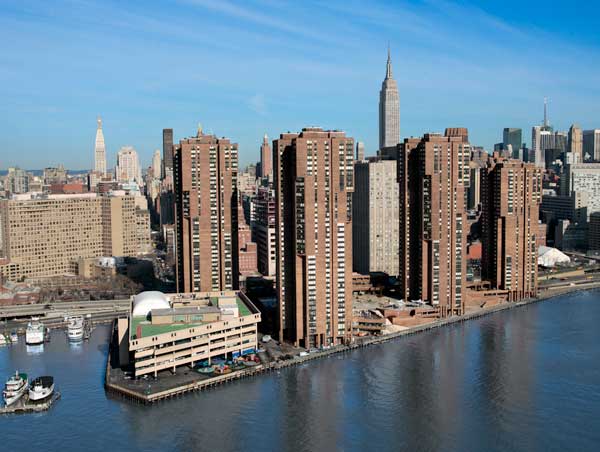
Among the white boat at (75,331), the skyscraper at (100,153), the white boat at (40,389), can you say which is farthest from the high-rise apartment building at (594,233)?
the skyscraper at (100,153)

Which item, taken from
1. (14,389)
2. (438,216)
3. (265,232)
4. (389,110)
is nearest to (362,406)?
(14,389)

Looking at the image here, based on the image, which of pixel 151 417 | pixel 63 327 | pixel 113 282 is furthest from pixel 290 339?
pixel 113 282

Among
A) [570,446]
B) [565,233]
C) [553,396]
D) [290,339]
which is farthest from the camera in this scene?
[565,233]

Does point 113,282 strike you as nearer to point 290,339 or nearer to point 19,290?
point 19,290

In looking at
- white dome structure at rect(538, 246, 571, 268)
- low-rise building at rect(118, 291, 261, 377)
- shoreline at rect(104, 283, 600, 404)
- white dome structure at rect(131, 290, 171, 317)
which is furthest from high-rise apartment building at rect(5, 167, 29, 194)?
low-rise building at rect(118, 291, 261, 377)

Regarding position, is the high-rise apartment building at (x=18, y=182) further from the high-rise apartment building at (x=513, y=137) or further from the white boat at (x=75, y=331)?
the high-rise apartment building at (x=513, y=137)
